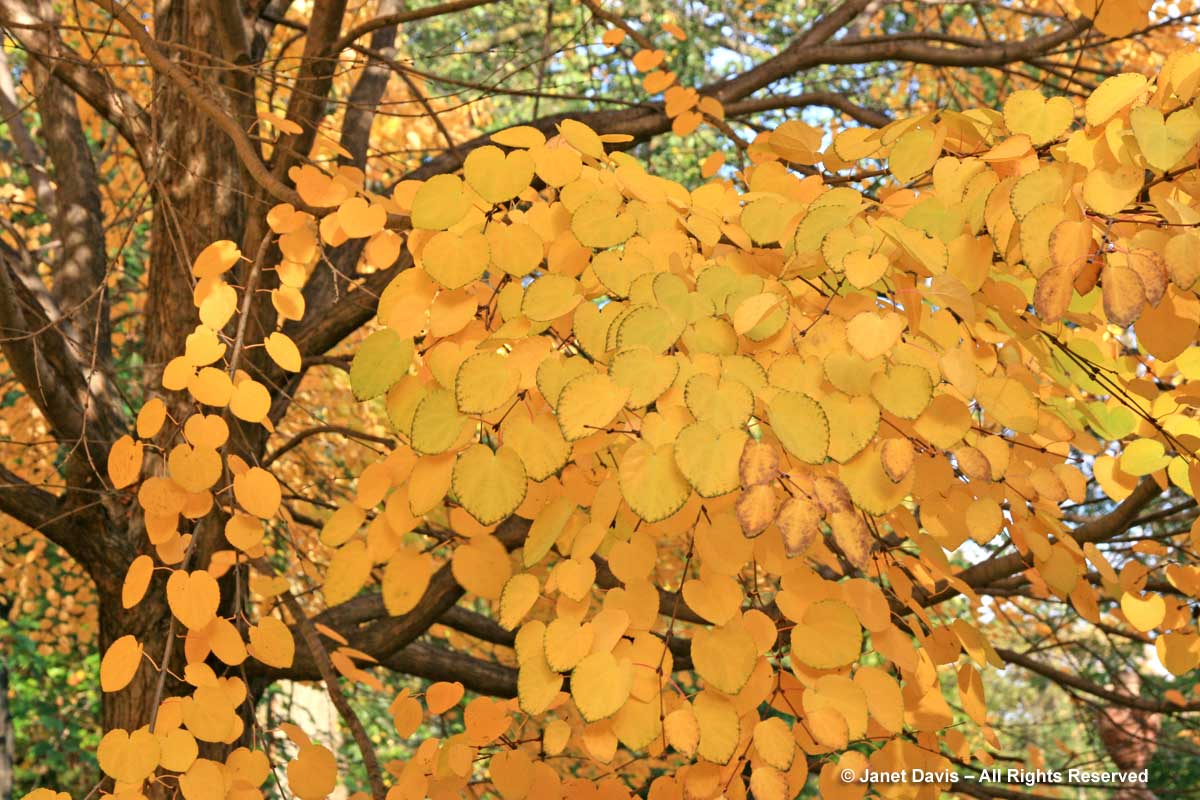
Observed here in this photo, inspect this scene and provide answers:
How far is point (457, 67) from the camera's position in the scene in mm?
10859

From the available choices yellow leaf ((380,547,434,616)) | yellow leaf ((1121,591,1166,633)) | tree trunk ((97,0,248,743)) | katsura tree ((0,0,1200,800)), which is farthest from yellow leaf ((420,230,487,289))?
tree trunk ((97,0,248,743))

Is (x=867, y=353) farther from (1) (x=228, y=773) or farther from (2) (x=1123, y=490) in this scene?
(1) (x=228, y=773)

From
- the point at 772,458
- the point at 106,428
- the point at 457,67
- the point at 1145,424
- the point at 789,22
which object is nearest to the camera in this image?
the point at 772,458

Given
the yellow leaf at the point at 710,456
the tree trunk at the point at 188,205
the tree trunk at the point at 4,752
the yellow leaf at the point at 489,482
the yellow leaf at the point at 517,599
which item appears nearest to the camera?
the yellow leaf at the point at 710,456

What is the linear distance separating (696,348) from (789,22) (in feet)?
30.5

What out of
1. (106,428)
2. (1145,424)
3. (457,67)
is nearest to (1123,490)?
Result: (1145,424)

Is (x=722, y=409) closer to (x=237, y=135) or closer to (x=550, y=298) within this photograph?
(x=550, y=298)

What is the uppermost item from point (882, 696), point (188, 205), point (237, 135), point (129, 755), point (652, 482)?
point (188, 205)

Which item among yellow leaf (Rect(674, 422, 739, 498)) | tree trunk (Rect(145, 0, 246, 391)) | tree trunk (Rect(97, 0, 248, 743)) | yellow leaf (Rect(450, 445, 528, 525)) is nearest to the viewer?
yellow leaf (Rect(674, 422, 739, 498))

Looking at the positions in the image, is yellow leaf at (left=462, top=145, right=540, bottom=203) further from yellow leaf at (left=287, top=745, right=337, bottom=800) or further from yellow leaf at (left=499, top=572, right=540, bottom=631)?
yellow leaf at (left=287, top=745, right=337, bottom=800)

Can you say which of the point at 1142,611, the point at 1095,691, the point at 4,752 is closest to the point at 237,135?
the point at 1142,611

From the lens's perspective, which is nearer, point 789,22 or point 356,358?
point 356,358

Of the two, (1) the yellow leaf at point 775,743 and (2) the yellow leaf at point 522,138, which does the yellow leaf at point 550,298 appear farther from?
(1) the yellow leaf at point 775,743

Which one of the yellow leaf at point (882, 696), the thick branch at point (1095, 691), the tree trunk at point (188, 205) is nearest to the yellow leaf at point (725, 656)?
the yellow leaf at point (882, 696)
